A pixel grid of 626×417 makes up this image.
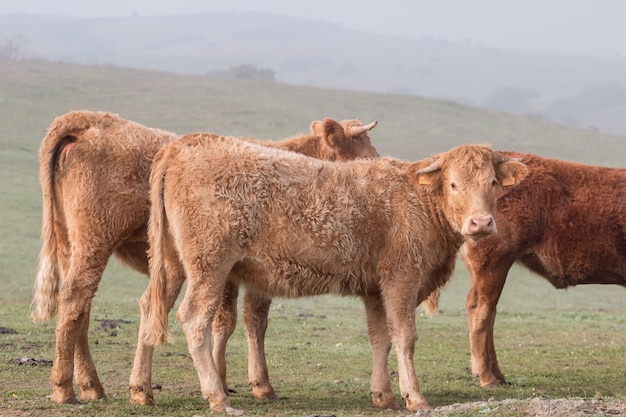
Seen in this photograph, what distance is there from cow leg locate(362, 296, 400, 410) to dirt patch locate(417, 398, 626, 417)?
143 centimetres

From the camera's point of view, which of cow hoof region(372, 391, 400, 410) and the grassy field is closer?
cow hoof region(372, 391, 400, 410)

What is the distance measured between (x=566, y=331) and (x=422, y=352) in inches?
139

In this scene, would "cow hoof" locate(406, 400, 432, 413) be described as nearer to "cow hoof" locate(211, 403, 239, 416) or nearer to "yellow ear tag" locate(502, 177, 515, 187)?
"cow hoof" locate(211, 403, 239, 416)

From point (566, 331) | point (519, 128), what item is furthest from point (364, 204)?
point (519, 128)

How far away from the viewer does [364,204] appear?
8375 millimetres

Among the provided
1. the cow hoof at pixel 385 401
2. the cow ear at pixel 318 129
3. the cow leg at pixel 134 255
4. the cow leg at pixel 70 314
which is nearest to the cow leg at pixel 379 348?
the cow hoof at pixel 385 401

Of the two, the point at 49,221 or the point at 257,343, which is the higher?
the point at 49,221

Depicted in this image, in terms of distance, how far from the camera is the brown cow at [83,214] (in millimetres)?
8344

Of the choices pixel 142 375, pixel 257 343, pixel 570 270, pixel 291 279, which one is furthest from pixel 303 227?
pixel 570 270

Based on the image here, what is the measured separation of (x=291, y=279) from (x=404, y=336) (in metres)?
1.09

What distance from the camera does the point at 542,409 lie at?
679 cm

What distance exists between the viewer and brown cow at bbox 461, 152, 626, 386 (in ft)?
33.6

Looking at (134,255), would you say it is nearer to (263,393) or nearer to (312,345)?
(263,393)

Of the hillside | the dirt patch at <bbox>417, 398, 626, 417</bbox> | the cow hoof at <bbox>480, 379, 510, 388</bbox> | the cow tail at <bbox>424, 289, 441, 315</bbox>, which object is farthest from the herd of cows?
the hillside
